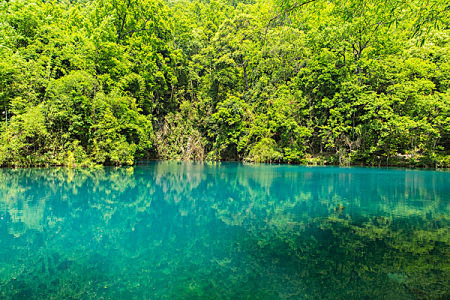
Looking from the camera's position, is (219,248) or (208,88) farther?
(208,88)

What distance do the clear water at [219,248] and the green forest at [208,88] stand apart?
966 cm

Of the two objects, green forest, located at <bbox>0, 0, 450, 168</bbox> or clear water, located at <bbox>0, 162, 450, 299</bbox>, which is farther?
green forest, located at <bbox>0, 0, 450, 168</bbox>

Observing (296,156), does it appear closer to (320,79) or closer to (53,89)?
(320,79)

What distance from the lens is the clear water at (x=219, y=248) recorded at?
2693mm

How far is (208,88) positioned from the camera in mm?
30016

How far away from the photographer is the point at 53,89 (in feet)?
49.5

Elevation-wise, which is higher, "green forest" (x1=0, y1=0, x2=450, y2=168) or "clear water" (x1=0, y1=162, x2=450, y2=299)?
"green forest" (x1=0, y1=0, x2=450, y2=168)

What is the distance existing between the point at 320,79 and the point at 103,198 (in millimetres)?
22520

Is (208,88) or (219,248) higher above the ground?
(208,88)

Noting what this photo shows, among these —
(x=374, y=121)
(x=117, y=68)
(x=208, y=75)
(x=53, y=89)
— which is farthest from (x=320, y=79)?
(x=53, y=89)

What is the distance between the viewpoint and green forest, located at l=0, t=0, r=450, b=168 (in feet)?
50.6

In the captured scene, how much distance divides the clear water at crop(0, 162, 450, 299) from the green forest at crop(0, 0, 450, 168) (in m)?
9.66

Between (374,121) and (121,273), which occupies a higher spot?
(374,121)

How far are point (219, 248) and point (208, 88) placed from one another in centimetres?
2774
